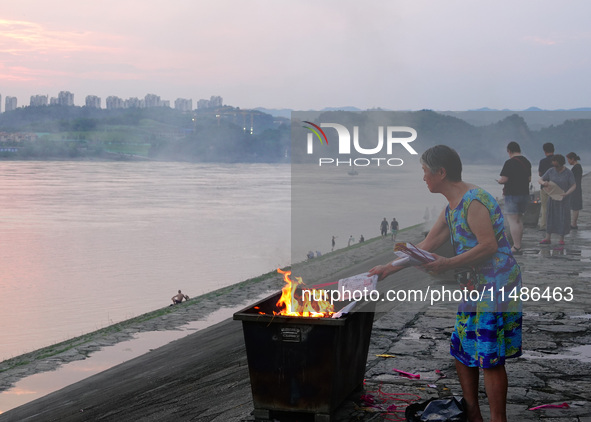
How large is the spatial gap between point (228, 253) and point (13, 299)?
1539 cm

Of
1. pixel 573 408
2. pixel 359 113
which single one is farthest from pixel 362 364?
pixel 359 113

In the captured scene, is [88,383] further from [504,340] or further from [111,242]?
[111,242]

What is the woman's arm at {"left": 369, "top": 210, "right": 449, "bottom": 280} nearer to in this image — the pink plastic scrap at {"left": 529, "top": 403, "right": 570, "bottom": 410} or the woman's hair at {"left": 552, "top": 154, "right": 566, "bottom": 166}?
the pink plastic scrap at {"left": 529, "top": 403, "right": 570, "bottom": 410}

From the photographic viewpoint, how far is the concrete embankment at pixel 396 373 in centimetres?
578

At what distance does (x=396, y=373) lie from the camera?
21.2 feet

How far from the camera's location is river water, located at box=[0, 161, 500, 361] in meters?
8.90

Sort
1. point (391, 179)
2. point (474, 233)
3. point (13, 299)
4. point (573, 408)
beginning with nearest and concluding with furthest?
point (474, 233) → point (573, 408) → point (391, 179) → point (13, 299)

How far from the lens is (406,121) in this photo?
20.1ft

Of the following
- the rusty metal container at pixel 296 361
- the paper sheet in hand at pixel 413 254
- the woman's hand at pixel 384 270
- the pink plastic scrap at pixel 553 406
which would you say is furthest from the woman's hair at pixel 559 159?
the paper sheet in hand at pixel 413 254

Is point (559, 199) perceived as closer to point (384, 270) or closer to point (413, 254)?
point (384, 270)

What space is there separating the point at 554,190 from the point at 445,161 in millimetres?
10472

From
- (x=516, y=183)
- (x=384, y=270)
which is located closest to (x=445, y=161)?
(x=384, y=270)

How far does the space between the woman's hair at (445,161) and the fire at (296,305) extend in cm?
127

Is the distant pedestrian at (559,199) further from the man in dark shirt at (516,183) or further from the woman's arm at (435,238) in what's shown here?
the woman's arm at (435,238)
